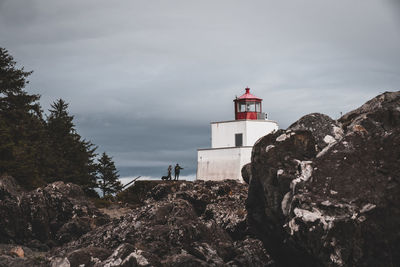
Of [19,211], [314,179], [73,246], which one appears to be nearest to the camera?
[314,179]

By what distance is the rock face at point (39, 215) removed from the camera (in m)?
27.9

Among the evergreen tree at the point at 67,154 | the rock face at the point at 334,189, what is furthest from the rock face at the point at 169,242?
the evergreen tree at the point at 67,154

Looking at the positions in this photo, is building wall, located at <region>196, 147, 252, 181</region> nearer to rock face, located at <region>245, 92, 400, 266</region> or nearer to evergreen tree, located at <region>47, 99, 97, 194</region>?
evergreen tree, located at <region>47, 99, 97, 194</region>

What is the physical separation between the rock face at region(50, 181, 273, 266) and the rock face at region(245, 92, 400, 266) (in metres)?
2.45

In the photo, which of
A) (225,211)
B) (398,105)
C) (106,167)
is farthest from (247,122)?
(398,105)

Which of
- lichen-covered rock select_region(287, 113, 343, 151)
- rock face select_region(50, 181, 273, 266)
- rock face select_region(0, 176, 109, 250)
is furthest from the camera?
rock face select_region(0, 176, 109, 250)

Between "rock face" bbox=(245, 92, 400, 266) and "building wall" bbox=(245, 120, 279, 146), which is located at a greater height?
"building wall" bbox=(245, 120, 279, 146)

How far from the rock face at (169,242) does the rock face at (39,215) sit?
8.41 meters

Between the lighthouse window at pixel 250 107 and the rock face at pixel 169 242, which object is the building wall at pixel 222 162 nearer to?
the lighthouse window at pixel 250 107

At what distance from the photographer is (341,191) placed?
38.6 feet

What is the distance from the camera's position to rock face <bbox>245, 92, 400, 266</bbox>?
11289 mm

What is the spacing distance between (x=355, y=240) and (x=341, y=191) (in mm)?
1124

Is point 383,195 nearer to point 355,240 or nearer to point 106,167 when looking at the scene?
point 355,240

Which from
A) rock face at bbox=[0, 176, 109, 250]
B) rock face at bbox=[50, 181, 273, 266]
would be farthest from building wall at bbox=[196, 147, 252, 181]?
rock face at bbox=[50, 181, 273, 266]
